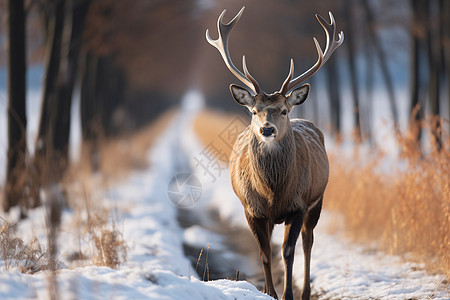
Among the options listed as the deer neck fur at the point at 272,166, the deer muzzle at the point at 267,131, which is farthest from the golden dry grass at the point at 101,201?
the deer muzzle at the point at 267,131

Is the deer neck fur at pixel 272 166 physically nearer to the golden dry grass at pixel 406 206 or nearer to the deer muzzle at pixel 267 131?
the deer muzzle at pixel 267 131

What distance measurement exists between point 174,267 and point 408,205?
2939 millimetres

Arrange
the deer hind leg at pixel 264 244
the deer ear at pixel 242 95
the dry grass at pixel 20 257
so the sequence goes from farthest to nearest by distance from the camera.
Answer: the deer ear at pixel 242 95 → the deer hind leg at pixel 264 244 → the dry grass at pixel 20 257

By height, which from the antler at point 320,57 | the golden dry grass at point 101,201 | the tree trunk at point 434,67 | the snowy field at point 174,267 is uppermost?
the tree trunk at point 434,67

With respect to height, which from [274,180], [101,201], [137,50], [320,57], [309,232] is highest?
[137,50]

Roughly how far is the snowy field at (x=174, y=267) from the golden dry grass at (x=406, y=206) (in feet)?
0.76

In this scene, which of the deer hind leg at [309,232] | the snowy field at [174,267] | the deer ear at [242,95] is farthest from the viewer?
the deer hind leg at [309,232]

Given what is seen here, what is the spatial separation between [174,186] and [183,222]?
3820 mm

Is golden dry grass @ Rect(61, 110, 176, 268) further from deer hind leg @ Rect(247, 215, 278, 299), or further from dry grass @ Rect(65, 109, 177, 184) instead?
deer hind leg @ Rect(247, 215, 278, 299)

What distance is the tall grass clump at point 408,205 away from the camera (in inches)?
221

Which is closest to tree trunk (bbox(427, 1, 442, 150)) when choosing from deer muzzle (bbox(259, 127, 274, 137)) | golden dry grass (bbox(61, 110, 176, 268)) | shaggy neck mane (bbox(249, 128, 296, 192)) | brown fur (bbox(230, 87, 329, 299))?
golden dry grass (bbox(61, 110, 176, 268))

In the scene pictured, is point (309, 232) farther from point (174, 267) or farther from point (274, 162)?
point (174, 267)

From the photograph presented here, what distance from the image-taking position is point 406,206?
6.00m

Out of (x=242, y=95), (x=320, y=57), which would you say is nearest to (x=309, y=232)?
(x=242, y=95)
